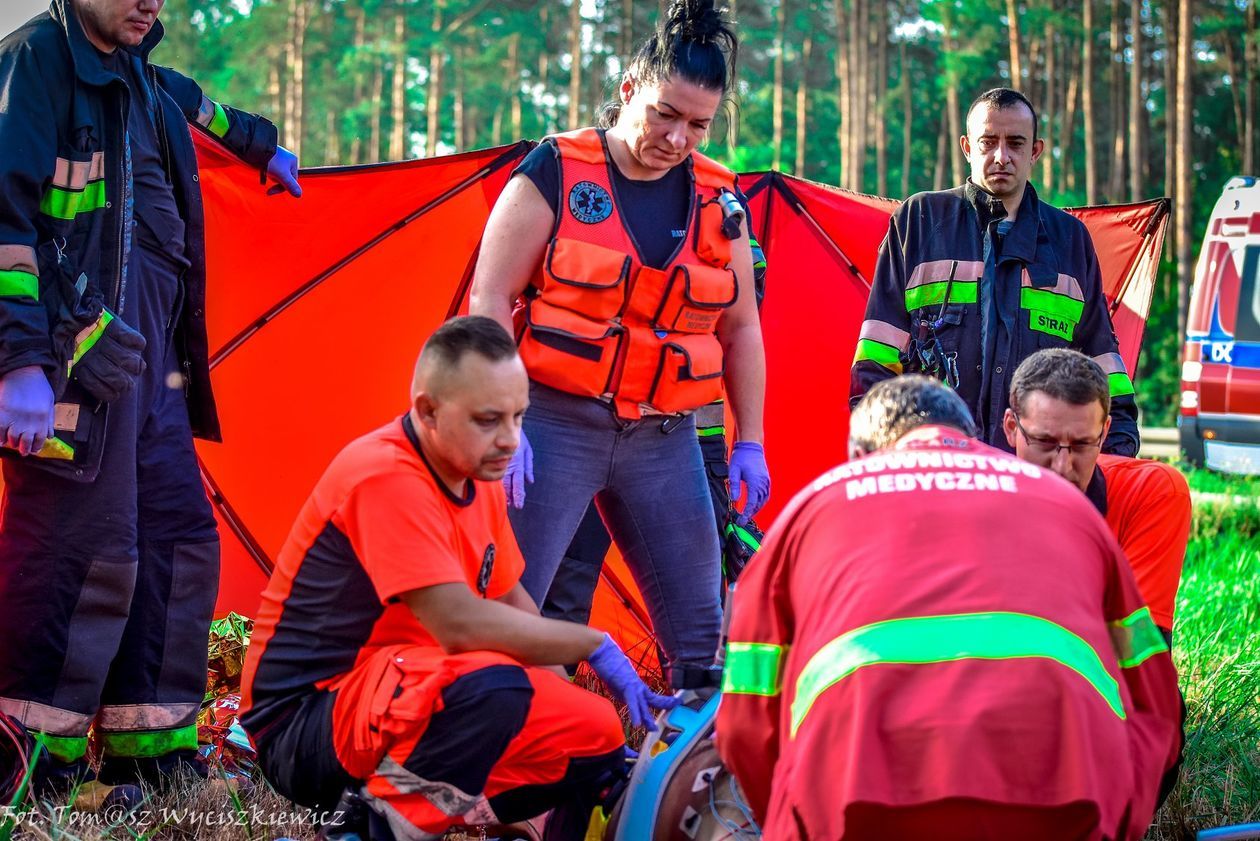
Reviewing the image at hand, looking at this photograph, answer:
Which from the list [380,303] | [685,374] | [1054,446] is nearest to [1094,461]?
[1054,446]

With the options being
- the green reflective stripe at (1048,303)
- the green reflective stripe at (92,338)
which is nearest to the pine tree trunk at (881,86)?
the green reflective stripe at (1048,303)

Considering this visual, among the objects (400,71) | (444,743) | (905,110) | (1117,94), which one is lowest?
(444,743)

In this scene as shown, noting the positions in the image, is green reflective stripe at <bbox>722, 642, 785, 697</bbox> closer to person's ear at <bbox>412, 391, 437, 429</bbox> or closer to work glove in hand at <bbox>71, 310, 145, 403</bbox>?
person's ear at <bbox>412, 391, 437, 429</bbox>

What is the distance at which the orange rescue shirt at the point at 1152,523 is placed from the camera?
9.82 ft

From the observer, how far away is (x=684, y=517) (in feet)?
10.4

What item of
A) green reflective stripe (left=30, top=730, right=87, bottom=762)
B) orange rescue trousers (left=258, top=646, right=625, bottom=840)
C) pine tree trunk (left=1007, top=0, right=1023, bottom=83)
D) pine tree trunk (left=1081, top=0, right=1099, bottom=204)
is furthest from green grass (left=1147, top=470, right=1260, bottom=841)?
pine tree trunk (left=1007, top=0, right=1023, bottom=83)

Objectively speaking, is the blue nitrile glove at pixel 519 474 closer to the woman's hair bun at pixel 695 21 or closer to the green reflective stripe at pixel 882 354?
the woman's hair bun at pixel 695 21

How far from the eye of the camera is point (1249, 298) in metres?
9.41

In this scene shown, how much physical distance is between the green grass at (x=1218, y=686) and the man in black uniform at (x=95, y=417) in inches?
98.1

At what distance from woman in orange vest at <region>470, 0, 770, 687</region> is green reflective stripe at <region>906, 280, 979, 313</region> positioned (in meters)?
0.84

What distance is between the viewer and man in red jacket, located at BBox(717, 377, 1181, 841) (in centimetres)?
181

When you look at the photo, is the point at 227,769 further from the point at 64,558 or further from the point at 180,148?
the point at 180,148

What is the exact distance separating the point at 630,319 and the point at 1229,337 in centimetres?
777

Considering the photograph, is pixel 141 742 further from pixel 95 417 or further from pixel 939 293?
pixel 939 293
